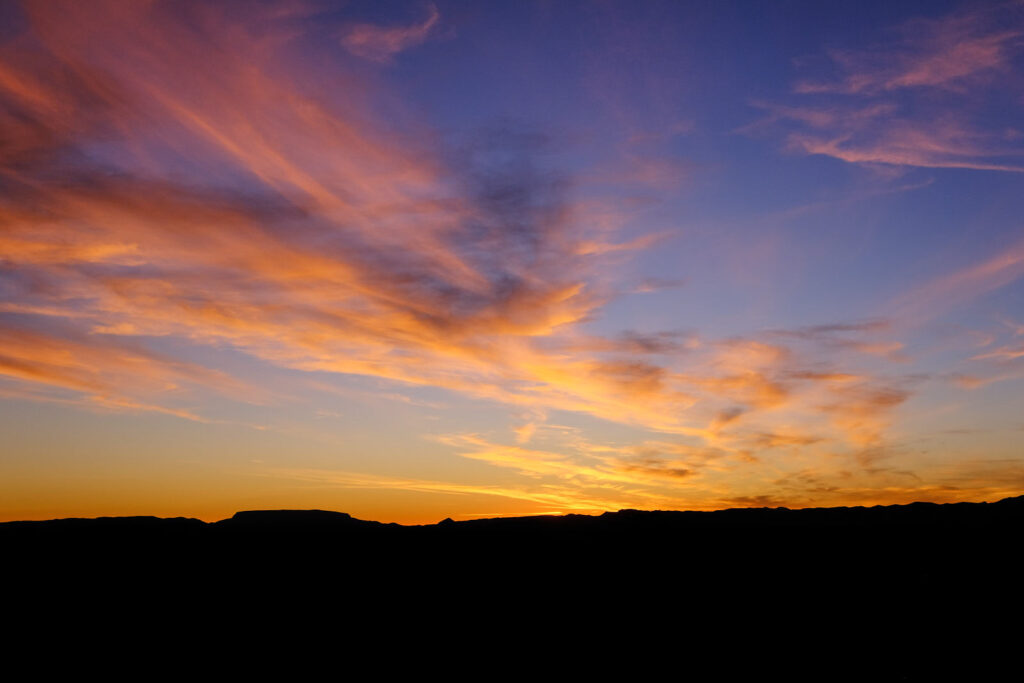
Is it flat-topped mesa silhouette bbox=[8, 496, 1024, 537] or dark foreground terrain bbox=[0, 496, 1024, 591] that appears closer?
dark foreground terrain bbox=[0, 496, 1024, 591]

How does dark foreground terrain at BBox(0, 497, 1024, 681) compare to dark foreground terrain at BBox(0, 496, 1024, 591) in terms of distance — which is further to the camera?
dark foreground terrain at BBox(0, 496, 1024, 591)

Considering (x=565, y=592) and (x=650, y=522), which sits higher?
(x=650, y=522)

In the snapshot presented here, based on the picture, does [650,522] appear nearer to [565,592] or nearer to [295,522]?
[565,592]

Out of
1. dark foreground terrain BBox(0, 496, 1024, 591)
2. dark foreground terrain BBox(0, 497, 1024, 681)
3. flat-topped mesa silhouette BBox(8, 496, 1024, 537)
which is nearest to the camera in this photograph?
dark foreground terrain BBox(0, 497, 1024, 681)

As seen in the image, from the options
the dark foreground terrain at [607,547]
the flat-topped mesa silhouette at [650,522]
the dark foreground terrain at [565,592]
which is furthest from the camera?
the flat-topped mesa silhouette at [650,522]

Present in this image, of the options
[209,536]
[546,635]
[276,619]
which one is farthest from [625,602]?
[209,536]

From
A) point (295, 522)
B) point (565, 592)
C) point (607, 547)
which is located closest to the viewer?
point (565, 592)

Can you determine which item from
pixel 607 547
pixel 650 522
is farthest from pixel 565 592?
pixel 650 522

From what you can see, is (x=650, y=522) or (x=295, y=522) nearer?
(x=650, y=522)

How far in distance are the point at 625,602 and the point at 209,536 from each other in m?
18.8

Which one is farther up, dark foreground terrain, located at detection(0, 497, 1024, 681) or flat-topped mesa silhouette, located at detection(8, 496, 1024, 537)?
flat-topped mesa silhouette, located at detection(8, 496, 1024, 537)

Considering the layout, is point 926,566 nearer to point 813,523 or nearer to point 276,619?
point 813,523

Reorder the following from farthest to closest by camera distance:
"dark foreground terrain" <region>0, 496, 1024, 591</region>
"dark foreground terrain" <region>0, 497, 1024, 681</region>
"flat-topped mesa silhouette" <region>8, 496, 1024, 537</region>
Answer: "flat-topped mesa silhouette" <region>8, 496, 1024, 537</region>, "dark foreground terrain" <region>0, 496, 1024, 591</region>, "dark foreground terrain" <region>0, 497, 1024, 681</region>

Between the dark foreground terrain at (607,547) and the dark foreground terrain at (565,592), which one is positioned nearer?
the dark foreground terrain at (565,592)
